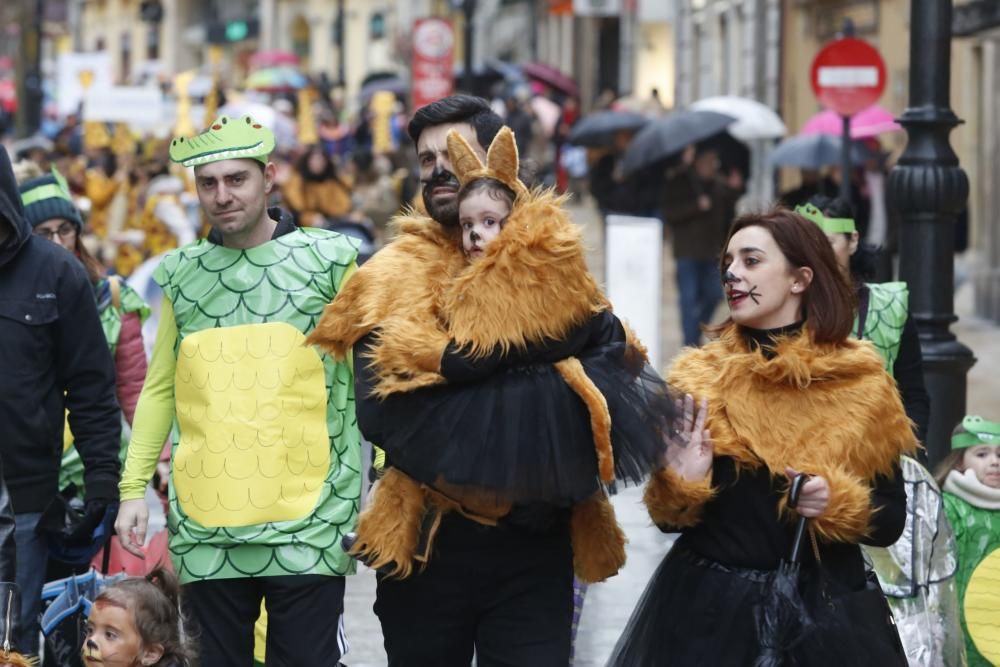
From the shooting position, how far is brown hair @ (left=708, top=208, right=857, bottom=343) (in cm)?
479

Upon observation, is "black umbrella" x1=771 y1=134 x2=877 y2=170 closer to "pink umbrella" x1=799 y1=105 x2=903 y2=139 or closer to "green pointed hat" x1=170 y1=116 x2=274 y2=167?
"pink umbrella" x1=799 y1=105 x2=903 y2=139

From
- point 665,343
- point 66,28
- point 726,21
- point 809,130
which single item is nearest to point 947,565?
point 665,343

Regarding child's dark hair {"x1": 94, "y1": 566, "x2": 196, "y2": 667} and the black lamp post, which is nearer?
child's dark hair {"x1": 94, "y1": 566, "x2": 196, "y2": 667}

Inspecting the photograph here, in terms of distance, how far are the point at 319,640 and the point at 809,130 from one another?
15.2 meters

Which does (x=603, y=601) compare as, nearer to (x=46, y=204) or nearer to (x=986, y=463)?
(x=986, y=463)

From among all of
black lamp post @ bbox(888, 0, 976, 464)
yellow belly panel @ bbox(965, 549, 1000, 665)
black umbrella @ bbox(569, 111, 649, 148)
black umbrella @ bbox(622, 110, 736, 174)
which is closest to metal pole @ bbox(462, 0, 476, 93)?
black umbrella @ bbox(569, 111, 649, 148)

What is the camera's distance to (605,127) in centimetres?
2620

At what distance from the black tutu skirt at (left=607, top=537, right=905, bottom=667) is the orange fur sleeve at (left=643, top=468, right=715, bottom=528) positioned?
14 cm

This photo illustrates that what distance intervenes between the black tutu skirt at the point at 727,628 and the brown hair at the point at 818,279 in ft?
1.84

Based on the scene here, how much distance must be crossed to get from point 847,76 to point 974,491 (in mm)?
8378

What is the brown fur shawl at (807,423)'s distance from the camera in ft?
15.4

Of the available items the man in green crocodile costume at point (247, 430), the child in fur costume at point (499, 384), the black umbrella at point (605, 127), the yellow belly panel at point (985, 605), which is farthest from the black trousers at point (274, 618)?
the black umbrella at point (605, 127)

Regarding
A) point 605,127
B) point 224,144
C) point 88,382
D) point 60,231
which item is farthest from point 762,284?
point 605,127

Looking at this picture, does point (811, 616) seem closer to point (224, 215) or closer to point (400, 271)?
point (400, 271)
